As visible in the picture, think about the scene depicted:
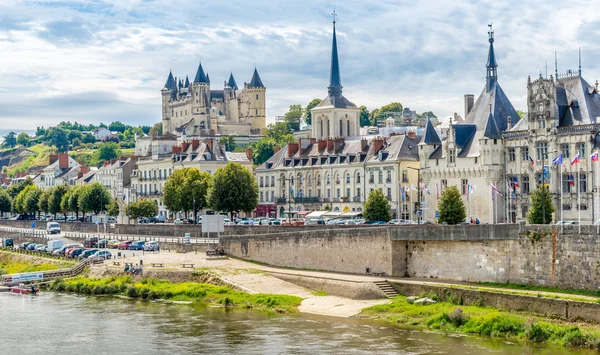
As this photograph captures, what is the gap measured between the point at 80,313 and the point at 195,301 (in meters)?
6.55

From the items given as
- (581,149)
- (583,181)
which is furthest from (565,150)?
(583,181)

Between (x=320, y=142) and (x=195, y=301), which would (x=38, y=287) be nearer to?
(x=195, y=301)

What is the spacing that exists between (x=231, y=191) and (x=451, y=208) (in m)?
24.4

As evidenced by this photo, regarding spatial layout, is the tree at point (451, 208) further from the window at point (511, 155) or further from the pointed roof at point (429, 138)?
the pointed roof at point (429, 138)

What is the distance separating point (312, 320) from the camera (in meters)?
46.8

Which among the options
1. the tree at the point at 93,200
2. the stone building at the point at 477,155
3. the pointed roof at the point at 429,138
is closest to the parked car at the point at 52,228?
the tree at the point at 93,200

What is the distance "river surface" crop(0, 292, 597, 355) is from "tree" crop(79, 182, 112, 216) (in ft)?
180

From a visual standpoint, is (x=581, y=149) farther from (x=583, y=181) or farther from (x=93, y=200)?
(x=93, y=200)

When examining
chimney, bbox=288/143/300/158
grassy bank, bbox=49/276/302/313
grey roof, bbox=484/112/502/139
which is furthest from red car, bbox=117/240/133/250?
grey roof, bbox=484/112/502/139

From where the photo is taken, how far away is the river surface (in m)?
39.8

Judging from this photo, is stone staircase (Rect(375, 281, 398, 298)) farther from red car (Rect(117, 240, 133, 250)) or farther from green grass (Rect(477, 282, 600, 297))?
red car (Rect(117, 240, 133, 250))

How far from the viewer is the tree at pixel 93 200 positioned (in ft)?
354

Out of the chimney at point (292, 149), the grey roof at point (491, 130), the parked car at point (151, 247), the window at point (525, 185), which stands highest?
the chimney at point (292, 149)

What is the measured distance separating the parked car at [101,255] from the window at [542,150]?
1191 inches
